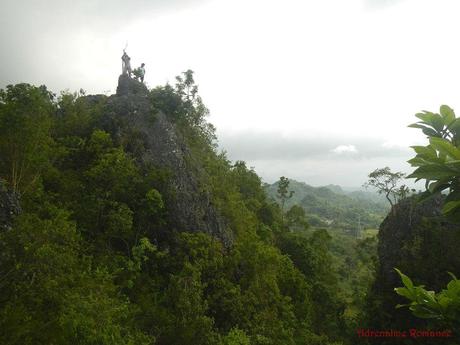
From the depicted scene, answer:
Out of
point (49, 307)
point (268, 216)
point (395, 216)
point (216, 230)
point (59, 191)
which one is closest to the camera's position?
point (49, 307)

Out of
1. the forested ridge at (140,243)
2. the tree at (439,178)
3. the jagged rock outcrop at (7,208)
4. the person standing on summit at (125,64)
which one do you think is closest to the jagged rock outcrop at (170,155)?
the forested ridge at (140,243)

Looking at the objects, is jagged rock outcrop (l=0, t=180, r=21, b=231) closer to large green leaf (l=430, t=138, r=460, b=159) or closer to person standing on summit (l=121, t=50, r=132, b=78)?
large green leaf (l=430, t=138, r=460, b=159)

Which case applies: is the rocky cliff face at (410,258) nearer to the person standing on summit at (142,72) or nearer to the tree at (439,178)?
the tree at (439,178)

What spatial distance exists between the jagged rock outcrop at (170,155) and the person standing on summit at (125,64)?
434 cm

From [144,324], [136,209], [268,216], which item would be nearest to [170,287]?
[144,324]

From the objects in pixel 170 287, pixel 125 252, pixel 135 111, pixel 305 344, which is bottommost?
pixel 305 344

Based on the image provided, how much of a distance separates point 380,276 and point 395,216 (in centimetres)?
383

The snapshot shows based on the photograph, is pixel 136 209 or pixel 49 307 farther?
pixel 136 209

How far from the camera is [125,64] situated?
26.0m

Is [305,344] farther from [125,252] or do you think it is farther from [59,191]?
[59,191]

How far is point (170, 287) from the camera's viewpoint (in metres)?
14.1

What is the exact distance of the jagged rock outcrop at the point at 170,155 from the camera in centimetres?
1787

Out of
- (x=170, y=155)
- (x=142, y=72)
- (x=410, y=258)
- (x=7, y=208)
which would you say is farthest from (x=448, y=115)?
(x=142, y=72)

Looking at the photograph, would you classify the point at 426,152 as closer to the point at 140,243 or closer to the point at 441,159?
the point at 441,159
